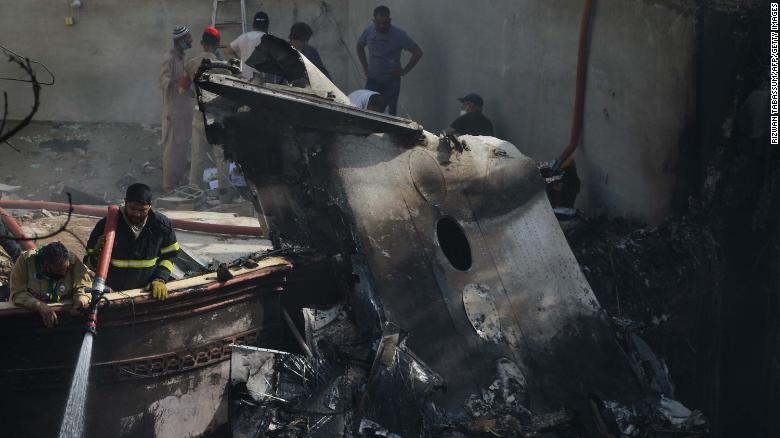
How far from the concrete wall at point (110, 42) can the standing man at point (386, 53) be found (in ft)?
7.94

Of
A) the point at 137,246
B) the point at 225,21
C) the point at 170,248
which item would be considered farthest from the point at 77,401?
the point at 225,21

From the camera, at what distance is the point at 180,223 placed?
10250mm

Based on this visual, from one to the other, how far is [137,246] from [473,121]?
4.73 meters

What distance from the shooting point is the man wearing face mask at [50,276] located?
6434 millimetres

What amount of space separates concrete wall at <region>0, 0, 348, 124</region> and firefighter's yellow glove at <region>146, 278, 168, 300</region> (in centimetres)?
844

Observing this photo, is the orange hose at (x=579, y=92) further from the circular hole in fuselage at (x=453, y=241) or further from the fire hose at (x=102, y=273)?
the fire hose at (x=102, y=273)

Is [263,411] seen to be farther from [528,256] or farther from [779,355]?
[779,355]

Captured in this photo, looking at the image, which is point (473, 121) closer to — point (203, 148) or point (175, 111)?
point (203, 148)

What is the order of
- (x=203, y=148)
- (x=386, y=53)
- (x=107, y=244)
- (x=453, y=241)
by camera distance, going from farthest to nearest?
(x=203, y=148), (x=386, y=53), (x=453, y=241), (x=107, y=244)

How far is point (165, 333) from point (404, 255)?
1689mm

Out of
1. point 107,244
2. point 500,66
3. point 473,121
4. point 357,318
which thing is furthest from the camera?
point 500,66

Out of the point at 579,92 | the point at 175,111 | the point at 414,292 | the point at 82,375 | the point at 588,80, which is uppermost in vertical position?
the point at 588,80

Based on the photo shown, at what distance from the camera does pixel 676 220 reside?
8.15 metres

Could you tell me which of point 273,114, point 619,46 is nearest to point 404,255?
point 273,114
